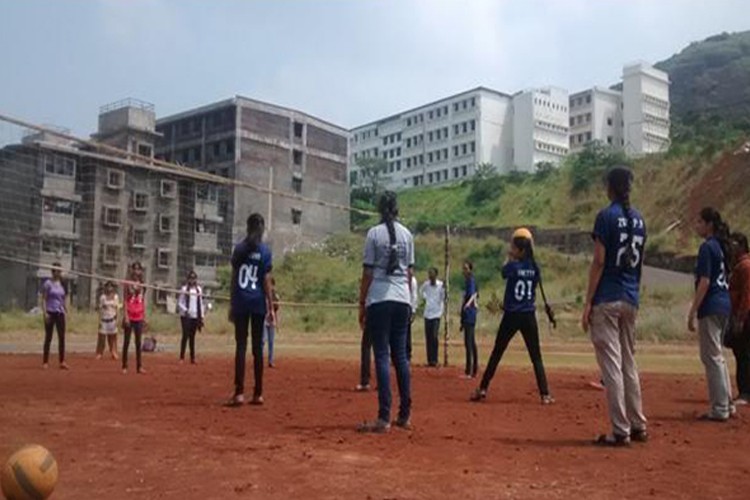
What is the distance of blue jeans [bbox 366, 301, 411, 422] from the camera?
24.3 feet

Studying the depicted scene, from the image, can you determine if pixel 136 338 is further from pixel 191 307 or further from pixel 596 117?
pixel 596 117

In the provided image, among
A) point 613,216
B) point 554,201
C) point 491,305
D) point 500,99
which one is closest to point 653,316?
point 491,305

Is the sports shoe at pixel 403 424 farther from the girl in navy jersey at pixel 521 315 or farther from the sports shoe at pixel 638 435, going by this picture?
the girl in navy jersey at pixel 521 315

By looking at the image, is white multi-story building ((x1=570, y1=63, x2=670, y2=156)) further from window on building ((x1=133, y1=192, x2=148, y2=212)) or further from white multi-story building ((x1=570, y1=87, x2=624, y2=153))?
window on building ((x1=133, y1=192, x2=148, y2=212))

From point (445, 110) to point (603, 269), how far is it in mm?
101625

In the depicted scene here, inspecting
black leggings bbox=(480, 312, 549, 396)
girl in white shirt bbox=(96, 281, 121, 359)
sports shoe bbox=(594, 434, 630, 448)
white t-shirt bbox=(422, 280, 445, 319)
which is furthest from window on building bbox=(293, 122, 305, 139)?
sports shoe bbox=(594, 434, 630, 448)

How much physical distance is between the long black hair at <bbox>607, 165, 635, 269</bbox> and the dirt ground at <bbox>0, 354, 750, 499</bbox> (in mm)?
1543

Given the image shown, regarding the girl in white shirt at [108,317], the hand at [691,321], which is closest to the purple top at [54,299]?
the girl in white shirt at [108,317]

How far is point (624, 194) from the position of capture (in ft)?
23.0

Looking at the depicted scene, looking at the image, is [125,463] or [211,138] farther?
[211,138]

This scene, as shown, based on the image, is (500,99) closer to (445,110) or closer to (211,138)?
(445,110)

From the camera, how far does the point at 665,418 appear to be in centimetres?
866

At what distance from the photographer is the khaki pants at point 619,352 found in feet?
22.2

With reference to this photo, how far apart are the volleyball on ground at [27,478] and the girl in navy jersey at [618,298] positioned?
4.33 metres
